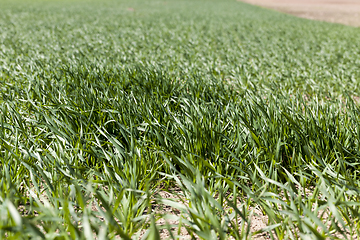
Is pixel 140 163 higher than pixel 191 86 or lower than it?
lower

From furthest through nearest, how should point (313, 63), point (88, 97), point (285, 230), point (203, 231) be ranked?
point (313, 63) → point (88, 97) → point (285, 230) → point (203, 231)

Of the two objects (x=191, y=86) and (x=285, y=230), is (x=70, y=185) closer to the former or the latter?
(x=285, y=230)

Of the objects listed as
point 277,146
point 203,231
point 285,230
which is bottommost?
point 285,230

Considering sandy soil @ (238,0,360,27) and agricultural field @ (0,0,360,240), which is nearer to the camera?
agricultural field @ (0,0,360,240)

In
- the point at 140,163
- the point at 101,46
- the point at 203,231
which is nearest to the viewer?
the point at 203,231

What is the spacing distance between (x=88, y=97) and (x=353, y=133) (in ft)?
7.60

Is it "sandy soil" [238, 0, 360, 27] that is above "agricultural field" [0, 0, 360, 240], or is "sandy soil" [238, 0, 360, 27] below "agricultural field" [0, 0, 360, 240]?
above

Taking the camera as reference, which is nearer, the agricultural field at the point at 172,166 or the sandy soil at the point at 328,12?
the agricultural field at the point at 172,166

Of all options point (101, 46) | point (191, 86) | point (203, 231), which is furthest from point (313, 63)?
point (203, 231)

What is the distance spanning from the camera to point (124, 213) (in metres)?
1.34

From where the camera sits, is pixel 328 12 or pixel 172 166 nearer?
pixel 172 166

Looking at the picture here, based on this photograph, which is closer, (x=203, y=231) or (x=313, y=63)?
(x=203, y=231)

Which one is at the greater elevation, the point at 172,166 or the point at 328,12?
the point at 328,12

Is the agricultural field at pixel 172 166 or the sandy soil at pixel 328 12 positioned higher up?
the sandy soil at pixel 328 12
